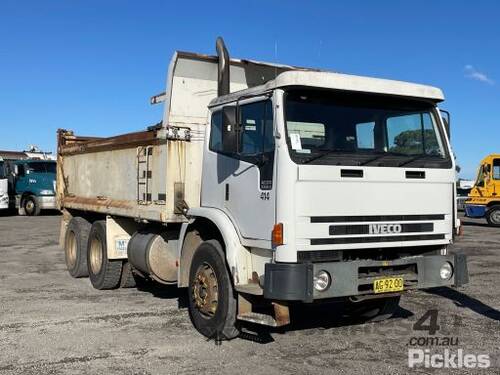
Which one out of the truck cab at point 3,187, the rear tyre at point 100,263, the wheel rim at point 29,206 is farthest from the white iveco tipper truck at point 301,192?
the wheel rim at point 29,206

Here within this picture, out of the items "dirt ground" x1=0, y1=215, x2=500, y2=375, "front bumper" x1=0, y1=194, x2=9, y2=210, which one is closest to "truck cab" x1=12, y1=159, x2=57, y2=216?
"front bumper" x1=0, y1=194, x2=9, y2=210

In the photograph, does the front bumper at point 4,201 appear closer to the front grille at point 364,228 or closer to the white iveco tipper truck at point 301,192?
the white iveco tipper truck at point 301,192

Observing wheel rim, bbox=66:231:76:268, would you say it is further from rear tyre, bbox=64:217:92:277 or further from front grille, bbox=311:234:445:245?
front grille, bbox=311:234:445:245

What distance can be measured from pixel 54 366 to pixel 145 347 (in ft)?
3.07

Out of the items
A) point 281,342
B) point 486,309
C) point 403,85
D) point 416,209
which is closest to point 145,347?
point 281,342

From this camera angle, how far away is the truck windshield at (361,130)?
5.33 m

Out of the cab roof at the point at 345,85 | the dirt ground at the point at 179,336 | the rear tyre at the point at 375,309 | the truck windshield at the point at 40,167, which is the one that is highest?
the truck windshield at the point at 40,167

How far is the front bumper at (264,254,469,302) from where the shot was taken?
16.6 feet

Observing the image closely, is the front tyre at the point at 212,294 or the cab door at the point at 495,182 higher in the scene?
the cab door at the point at 495,182

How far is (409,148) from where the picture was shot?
5914mm

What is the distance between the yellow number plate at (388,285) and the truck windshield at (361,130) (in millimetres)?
1118

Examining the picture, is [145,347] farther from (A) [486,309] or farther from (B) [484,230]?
(B) [484,230]

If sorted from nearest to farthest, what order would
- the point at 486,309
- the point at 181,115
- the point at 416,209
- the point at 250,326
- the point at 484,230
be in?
the point at 416,209 → the point at 250,326 → the point at 181,115 → the point at 486,309 → the point at 484,230

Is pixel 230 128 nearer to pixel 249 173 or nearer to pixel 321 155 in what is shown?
pixel 249 173
